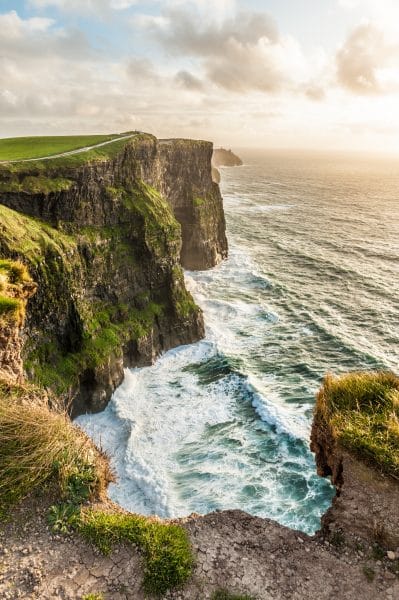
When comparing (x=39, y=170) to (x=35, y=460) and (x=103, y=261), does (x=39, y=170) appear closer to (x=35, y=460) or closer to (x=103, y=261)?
(x=103, y=261)

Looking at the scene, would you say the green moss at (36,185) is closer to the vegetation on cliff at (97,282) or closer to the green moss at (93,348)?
the vegetation on cliff at (97,282)

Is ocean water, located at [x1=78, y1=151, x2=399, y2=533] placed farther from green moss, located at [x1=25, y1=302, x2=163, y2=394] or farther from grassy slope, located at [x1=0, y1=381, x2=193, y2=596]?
green moss, located at [x1=25, y1=302, x2=163, y2=394]

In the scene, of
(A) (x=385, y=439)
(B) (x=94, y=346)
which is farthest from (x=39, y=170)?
(A) (x=385, y=439)

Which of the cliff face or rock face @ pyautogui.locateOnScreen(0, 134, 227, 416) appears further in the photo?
rock face @ pyautogui.locateOnScreen(0, 134, 227, 416)

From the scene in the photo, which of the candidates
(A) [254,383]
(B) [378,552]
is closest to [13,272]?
(B) [378,552]

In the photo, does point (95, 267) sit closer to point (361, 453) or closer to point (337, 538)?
point (361, 453)

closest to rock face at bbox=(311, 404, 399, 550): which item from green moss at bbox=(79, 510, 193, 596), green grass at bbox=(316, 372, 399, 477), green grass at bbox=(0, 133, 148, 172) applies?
green grass at bbox=(316, 372, 399, 477)

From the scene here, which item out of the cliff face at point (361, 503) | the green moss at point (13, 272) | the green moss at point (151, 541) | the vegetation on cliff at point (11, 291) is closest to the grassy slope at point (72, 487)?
the green moss at point (151, 541)
